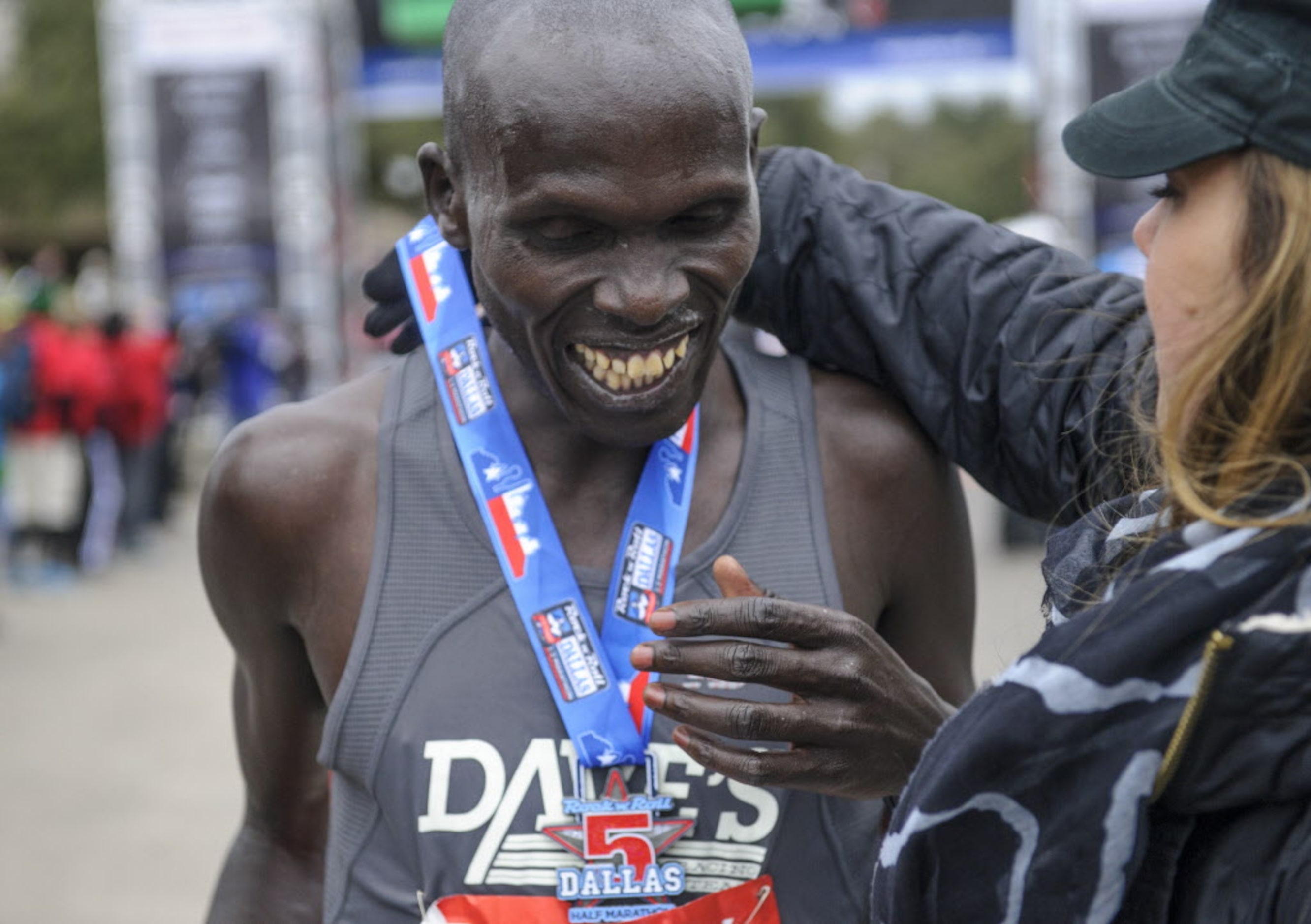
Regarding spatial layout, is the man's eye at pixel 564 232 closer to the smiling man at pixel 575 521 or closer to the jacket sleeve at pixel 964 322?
the smiling man at pixel 575 521

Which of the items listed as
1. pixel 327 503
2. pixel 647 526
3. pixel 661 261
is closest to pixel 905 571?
pixel 647 526

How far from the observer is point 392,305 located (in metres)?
2.28

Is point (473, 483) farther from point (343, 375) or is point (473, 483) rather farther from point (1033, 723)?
point (343, 375)

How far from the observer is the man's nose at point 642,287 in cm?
179

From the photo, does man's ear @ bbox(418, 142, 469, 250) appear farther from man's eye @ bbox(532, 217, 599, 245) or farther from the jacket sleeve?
the jacket sleeve

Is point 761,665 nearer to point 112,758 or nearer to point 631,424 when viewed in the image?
point 631,424

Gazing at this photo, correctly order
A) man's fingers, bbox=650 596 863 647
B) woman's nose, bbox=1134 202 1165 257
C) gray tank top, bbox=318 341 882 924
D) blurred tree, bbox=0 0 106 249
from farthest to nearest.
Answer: blurred tree, bbox=0 0 106 249 < gray tank top, bbox=318 341 882 924 < man's fingers, bbox=650 596 863 647 < woman's nose, bbox=1134 202 1165 257

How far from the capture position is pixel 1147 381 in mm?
1696

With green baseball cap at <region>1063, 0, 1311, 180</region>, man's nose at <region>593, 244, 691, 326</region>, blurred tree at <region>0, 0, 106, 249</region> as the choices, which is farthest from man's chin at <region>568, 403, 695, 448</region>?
blurred tree at <region>0, 0, 106, 249</region>

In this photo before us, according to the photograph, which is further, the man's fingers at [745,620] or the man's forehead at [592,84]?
the man's forehead at [592,84]

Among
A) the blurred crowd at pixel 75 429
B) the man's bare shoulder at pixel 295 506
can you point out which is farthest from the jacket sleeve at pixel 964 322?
→ the blurred crowd at pixel 75 429

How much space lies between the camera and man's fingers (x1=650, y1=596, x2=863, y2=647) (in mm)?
1646

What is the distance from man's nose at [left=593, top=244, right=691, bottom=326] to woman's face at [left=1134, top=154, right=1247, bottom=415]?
1.97ft

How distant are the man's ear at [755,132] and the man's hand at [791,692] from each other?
1.78 ft
